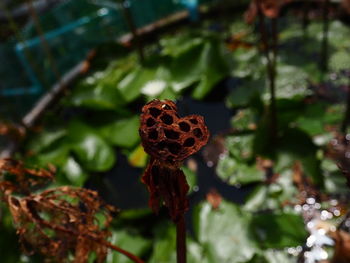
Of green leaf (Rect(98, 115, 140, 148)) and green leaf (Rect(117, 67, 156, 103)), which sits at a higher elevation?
green leaf (Rect(117, 67, 156, 103))

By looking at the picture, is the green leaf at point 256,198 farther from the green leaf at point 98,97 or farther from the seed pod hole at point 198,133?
the seed pod hole at point 198,133

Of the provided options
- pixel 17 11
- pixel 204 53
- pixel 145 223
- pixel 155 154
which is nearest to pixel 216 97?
pixel 204 53

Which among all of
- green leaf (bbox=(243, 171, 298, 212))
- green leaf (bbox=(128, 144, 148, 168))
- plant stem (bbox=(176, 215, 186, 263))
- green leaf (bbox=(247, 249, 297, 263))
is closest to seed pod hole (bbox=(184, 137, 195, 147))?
plant stem (bbox=(176, 215, 186, 263))

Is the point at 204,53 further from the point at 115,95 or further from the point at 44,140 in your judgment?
the point at 44,140

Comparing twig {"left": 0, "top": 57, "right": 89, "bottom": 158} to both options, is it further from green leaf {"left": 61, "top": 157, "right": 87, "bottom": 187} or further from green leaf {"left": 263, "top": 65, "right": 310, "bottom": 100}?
green leaf {"left": 263, "top": 65, "right": 310, "bottom": 100}

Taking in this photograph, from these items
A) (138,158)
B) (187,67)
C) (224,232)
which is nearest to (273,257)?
(224,232)

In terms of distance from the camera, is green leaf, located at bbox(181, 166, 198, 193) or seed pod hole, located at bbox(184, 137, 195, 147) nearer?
seed pod hole, located at bbox(184, 137, 195, 147)
